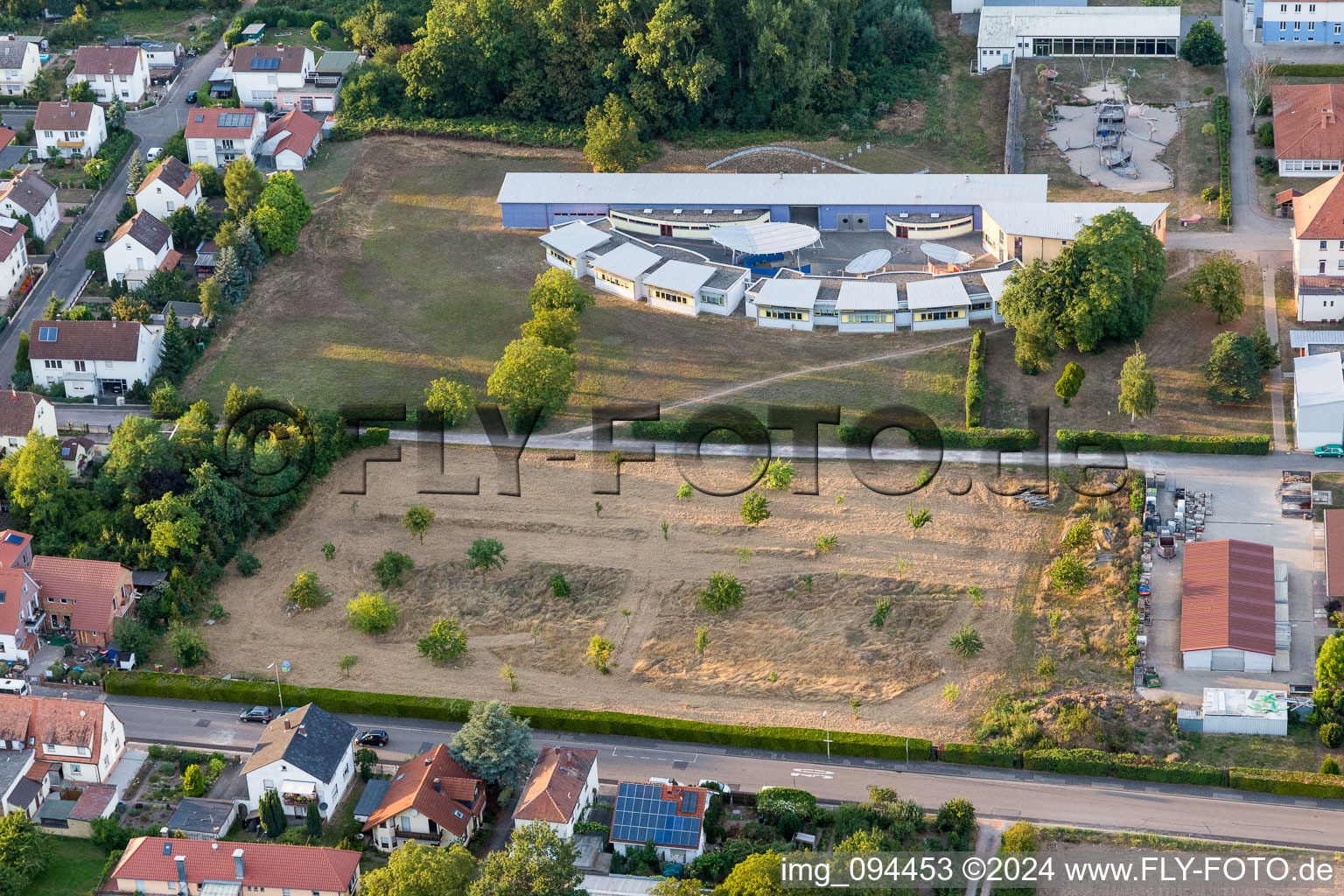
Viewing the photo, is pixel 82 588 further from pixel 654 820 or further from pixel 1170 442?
pixel 1170 442

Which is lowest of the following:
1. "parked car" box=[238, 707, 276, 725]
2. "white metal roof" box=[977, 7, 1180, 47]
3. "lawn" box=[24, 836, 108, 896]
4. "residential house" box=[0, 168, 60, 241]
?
"lawn" box=[24, 836, 108, 896]

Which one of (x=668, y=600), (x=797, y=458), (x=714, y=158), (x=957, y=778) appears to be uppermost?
(x=714, y=158)

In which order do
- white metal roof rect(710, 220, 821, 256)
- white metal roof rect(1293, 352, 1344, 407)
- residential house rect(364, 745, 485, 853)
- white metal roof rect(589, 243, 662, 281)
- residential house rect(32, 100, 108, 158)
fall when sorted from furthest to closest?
1. residential house rect(32, 100, 108, 158)
2. white metal roof rect(710, 220, 821, 256)
3. white metal roof rect(589, 243, 662, 281)
4. white metal roof rect(1293, 352, 1344, 407)
5. residential house rect(364, 745, 485, 853)

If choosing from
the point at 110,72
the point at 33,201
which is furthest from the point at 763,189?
the point at 110,72

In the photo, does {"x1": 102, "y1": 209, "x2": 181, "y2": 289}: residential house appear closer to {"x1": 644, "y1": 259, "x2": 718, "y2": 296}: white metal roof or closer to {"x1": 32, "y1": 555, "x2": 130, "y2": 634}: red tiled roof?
{"x1": 32, "y1": 555, "x2": 130, "y2": 634}: red tiled roof

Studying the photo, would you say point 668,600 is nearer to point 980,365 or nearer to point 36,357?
point 980,365

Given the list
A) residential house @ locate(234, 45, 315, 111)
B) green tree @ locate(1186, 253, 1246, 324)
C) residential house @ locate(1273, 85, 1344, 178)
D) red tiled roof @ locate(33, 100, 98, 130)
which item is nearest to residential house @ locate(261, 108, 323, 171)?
residential house @ locate(234, 45, 315, 111)

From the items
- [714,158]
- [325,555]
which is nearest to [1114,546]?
[325,555]

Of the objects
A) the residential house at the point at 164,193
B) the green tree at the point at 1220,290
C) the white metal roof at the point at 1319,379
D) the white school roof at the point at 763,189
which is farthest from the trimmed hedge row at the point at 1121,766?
the residential house at the point at 164,193
